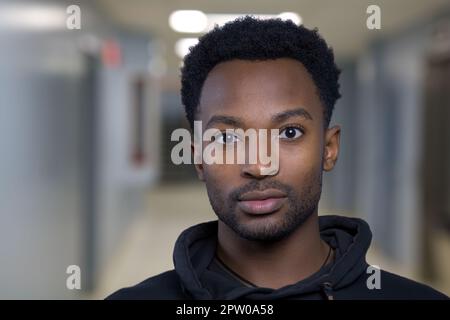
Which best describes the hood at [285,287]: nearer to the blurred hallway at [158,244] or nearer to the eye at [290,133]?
the blurred hallway at [158,244]

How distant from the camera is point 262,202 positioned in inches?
13.8

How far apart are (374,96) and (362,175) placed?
1.95ft

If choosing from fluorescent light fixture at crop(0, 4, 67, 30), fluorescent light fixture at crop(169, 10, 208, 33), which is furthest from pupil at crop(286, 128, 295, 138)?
fluorescent light fixture at crop(0, 4, 67, 30)

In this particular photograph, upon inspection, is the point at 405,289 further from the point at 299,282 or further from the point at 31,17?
the point at 31,17

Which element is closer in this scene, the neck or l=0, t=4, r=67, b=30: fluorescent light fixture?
the neck

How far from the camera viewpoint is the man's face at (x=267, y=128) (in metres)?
0.34

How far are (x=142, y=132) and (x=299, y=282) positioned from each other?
784 millimetres

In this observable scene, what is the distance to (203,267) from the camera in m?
0.45

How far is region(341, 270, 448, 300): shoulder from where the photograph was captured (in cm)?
43

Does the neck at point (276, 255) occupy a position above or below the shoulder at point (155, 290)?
above

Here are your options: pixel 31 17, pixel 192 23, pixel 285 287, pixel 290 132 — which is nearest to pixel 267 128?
pixel 290 132

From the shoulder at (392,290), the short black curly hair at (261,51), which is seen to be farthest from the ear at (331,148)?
the shoulder at (392,290)

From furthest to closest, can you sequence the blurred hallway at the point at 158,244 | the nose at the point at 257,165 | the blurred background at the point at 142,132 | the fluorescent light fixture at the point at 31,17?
the fluorescent light fixture at the point at 31,17, the blurred background at the point at 142,132, the blurred hallway at the point at 158,244, the nose at the point at 257,165

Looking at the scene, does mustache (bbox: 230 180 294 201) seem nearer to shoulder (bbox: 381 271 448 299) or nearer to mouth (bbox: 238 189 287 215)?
mouth (bbox: 238 189 287 215)
